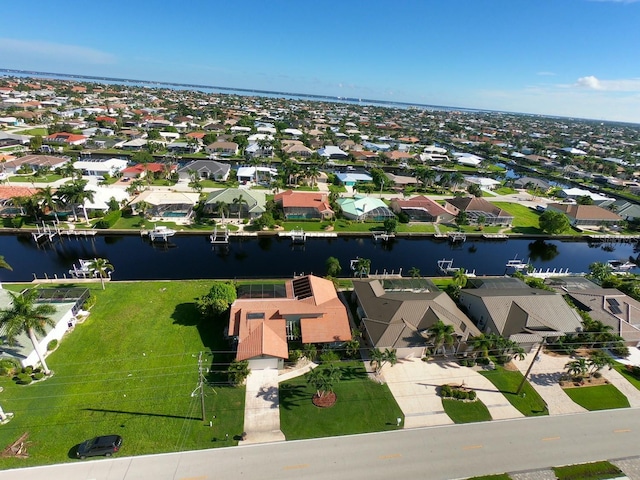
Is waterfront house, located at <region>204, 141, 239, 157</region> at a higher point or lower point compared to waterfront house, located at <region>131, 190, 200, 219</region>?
higher

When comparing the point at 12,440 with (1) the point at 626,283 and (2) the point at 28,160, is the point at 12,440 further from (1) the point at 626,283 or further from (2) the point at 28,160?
(2) the point at 28,160

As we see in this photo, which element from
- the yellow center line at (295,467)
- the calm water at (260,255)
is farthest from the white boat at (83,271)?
the yellow center line at (295,467)

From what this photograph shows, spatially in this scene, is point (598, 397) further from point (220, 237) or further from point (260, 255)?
point (220, 237)

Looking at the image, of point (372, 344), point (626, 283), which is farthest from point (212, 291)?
point (626, 283)

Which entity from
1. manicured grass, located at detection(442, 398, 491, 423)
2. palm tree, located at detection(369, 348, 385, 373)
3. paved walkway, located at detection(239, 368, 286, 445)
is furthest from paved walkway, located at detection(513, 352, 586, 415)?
paved walkway, located at detection(239, 368, 286, 445)

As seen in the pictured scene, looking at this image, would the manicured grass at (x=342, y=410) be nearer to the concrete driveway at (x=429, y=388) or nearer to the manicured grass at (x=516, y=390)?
the concrete driveway at (x=429, y=388)

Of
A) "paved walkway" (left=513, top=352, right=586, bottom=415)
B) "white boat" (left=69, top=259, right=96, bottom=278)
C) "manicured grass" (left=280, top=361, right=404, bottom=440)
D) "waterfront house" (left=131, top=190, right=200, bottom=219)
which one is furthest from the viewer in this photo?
"waterfront house" (left=131, top=190, right=200, bottom=219)

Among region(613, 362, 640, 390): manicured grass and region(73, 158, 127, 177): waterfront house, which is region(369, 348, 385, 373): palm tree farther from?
region(73, 158, 127, 177): waterfront house
